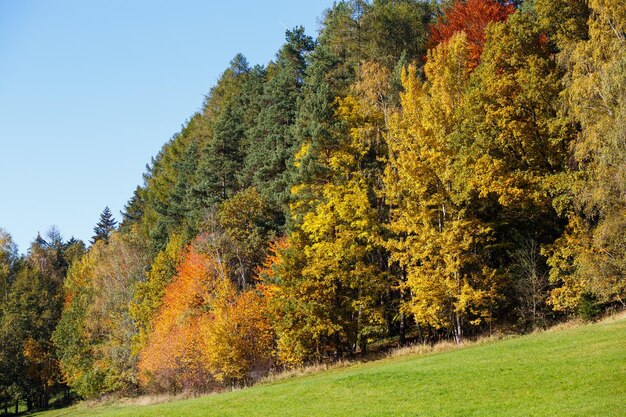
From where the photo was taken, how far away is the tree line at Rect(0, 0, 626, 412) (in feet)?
104

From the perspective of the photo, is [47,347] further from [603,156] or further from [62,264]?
[603,156]

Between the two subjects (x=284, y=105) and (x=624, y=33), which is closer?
(x=624, y=33)

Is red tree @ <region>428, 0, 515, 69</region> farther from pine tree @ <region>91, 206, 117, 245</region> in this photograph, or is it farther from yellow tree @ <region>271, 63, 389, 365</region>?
pine tree @ <region>91, 206, 117, 245</region>

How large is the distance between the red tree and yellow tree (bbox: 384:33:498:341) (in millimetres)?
19211

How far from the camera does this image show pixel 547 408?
637 inches

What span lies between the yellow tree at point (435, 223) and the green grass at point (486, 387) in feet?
21.3

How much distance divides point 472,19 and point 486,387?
4551cm

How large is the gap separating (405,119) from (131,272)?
3765cm

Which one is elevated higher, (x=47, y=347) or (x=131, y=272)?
(x=131, y=272)

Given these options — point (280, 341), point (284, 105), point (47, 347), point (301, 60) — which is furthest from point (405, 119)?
point (47, 347)

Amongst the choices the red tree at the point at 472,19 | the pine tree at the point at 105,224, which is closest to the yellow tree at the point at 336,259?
the red tree at the point at 472,19

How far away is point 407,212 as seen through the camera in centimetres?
3700

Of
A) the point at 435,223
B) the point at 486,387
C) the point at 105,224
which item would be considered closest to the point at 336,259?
the point at 435,223

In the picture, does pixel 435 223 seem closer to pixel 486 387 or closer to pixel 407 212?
pixel 407 212
